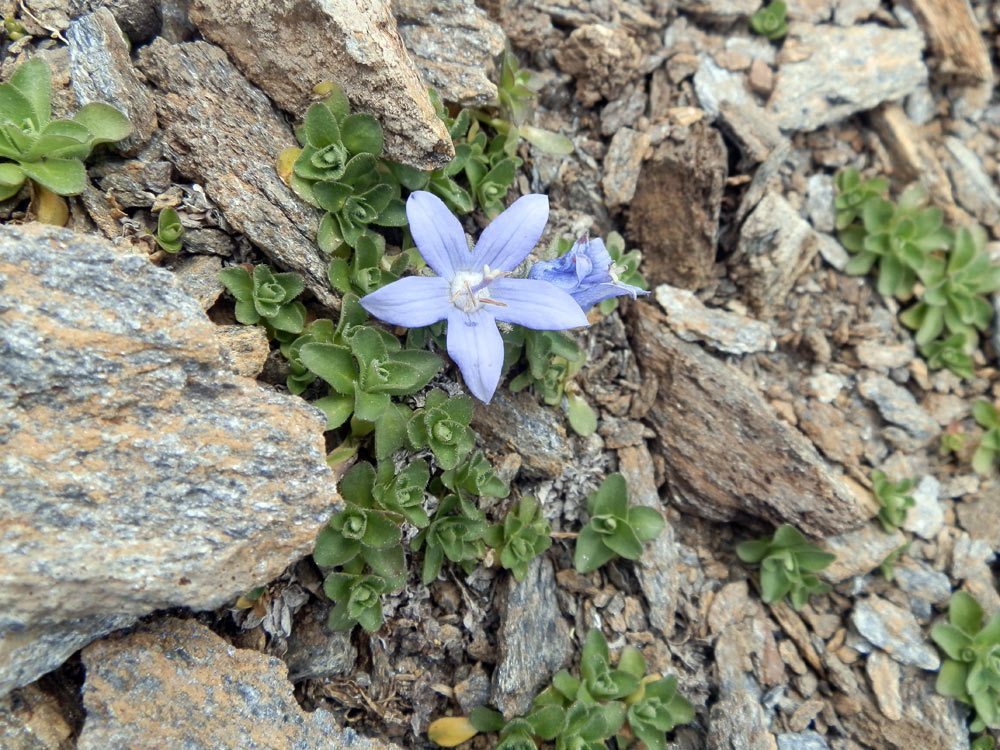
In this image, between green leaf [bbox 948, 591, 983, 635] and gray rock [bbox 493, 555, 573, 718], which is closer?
gray rock [bbox 493, 555, 573, 718]

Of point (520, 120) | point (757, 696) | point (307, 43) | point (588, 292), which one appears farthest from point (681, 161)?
point (757, 696)

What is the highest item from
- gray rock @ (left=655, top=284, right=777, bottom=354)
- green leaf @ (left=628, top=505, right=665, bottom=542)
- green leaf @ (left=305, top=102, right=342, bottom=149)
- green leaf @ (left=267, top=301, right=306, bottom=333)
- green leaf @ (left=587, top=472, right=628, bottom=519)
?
green leaf @ (left=305, top=102, right=342, bottom=149)

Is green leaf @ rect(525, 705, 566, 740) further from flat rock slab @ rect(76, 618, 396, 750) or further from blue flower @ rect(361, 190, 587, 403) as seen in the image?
blue flower @ rect(361, 190, 587, 403)

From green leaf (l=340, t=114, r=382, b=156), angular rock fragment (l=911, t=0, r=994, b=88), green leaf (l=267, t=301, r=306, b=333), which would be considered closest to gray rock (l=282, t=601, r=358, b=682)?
green leaf (l=267, t=301, r=306, b=333)

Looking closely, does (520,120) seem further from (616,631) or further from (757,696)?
(757,696)

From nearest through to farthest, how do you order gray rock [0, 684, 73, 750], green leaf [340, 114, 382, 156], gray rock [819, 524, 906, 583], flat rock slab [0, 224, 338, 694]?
flat rock slab [0, 224, 338, 694] → gray rock [0, 684, 73, 750] → green leaf [340, 114, 382, 156] → gray rock [819, 524, 906, 583]

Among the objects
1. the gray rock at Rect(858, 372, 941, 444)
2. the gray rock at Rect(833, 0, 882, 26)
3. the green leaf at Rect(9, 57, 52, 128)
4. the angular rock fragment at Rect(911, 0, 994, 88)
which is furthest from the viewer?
the angular rock fragment at Rect(911, 0, 994, 88)

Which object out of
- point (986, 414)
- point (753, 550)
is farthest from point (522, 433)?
point (986, 414)
